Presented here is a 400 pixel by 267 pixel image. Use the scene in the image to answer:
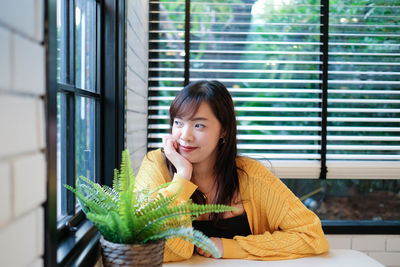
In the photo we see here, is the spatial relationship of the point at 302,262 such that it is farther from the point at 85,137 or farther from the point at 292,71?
the point at 292,71

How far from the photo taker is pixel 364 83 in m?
2.91

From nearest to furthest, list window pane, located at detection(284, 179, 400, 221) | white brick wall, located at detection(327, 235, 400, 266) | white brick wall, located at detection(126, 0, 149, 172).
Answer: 1. white brick wall, located at detection(126, 0, 149, 172)
2. white brick wall, located at detection(327, 235, 400, 266)
3. window pane, located at detection(284, 179, 400, 221)

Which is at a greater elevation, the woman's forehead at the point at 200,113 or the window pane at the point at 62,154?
the woman's forehead at the point at 200,113

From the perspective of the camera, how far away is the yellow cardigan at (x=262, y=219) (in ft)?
5.11

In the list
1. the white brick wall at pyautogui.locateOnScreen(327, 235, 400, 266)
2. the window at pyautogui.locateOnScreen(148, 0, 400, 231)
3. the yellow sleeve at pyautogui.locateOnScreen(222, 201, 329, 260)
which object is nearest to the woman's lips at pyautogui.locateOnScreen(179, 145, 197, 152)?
the yellow sleeve at pyautogui.locateOnScreen(222, 201, 329, 260)

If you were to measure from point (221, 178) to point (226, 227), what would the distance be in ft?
0.74

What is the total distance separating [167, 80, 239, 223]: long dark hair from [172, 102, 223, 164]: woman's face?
3 centimetres

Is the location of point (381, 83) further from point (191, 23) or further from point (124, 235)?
point (124, 235)

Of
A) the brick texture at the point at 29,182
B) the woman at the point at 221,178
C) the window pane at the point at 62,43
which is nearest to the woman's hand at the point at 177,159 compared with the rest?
the woman at the point at 221,178

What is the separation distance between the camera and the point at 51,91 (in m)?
0.82

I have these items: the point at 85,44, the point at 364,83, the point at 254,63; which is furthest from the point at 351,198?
the point at 85,44

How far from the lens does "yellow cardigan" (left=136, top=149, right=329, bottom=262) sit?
156 centimetres

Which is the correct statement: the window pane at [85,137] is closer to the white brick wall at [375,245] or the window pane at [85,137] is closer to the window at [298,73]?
the window at [298,73]

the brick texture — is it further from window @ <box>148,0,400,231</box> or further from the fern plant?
window @ <box>148,0,400,231</box>
